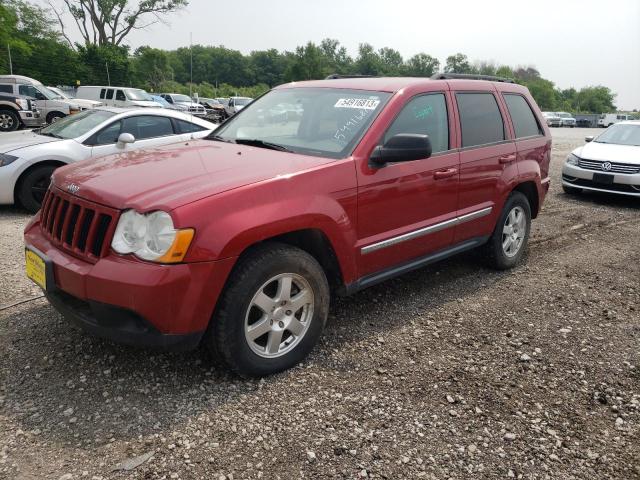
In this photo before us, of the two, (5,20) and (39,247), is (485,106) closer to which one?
(39,247)

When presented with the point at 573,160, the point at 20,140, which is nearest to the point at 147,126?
the point at 20,140

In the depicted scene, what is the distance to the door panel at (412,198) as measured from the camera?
3539 millimetres

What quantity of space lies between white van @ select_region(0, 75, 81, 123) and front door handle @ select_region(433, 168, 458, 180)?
57.4 ft

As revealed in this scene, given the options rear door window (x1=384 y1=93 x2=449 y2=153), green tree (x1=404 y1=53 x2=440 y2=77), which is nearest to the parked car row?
rear door window (x1=384 y1=93 x2=449 y2=153)

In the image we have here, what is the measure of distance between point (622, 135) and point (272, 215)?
9486mm

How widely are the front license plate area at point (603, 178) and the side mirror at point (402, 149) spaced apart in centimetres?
686

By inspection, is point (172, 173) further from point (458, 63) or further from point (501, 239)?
point (458, 63)

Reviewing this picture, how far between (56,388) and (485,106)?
12.9 ft

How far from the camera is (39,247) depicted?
3148 millimetres

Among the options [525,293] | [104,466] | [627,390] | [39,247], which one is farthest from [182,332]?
[525,293]

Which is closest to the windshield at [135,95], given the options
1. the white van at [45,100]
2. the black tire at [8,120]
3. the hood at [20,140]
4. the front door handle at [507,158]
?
the white van at [45,100]

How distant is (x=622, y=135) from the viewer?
10086mm

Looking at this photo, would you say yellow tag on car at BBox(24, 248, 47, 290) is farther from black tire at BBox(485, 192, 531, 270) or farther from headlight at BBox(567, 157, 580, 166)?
headlight at BBox(567, 157, 580, 166)

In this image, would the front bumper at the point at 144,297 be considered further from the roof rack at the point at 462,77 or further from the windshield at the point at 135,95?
the windshield at the point at 135,95
